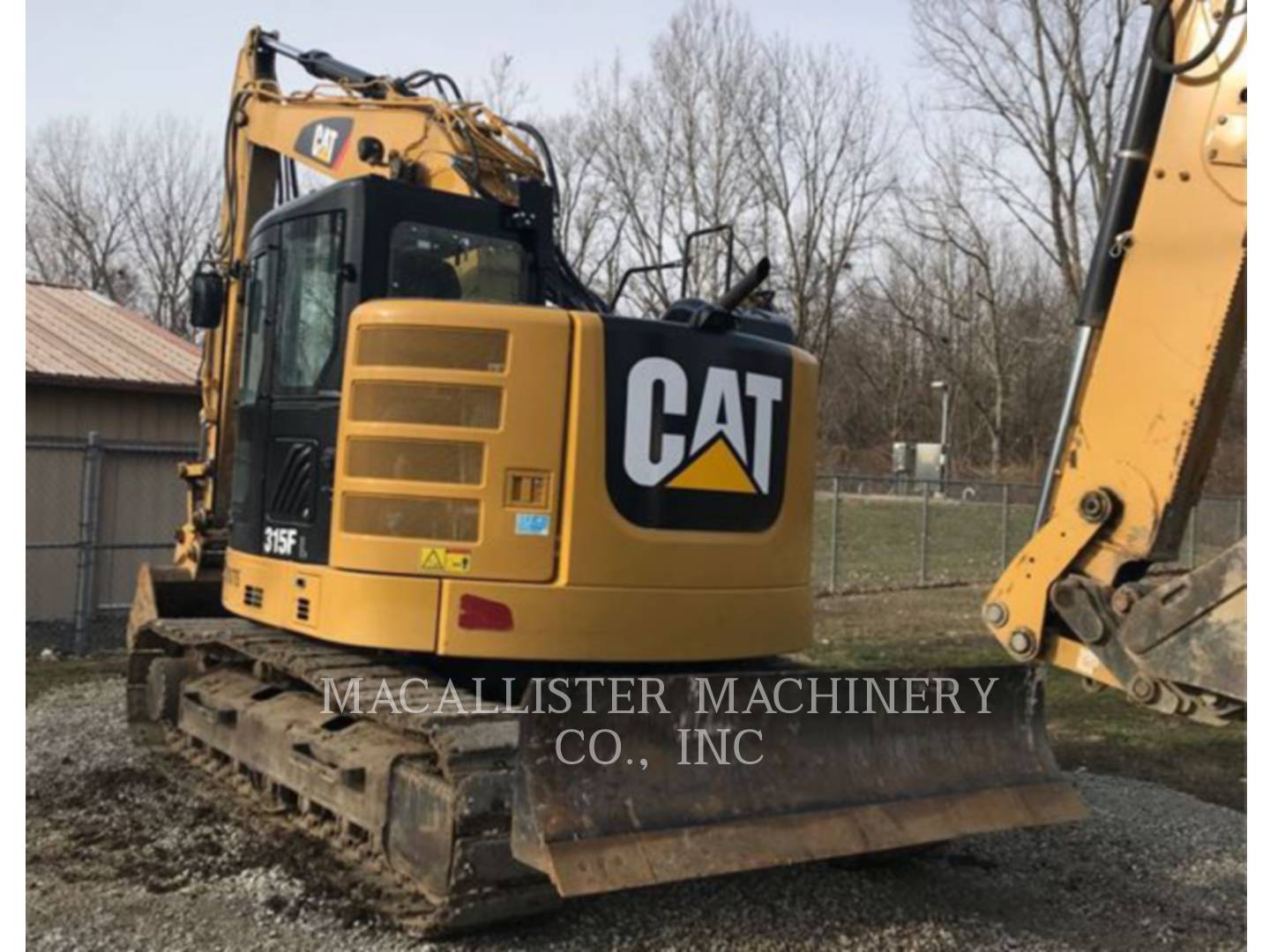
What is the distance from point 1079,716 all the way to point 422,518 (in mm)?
6347

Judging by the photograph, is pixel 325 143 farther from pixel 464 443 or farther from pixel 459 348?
pixel 464 443

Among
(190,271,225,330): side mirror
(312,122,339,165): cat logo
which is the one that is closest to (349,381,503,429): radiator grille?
(312,122,339,165): cat logo

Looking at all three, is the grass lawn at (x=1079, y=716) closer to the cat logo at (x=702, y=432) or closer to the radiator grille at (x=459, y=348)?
the cat logo at (x=702, y=432)

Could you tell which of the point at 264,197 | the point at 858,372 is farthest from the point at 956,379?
the point at 264,197

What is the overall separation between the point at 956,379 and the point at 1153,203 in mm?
50552

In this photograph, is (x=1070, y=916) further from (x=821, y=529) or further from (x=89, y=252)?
(x=89, y=252)

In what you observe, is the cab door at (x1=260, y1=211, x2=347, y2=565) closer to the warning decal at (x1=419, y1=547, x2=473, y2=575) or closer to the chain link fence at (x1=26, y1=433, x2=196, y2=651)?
the warning decal at (x1=419, y1=547, x2=473, y2=575)

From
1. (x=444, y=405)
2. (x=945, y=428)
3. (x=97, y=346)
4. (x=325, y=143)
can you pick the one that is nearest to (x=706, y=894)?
(x=444, y=405)

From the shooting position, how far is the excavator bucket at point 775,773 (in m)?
4.36

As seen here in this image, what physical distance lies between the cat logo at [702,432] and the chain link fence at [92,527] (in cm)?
819

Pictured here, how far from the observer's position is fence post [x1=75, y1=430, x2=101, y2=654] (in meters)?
11.5

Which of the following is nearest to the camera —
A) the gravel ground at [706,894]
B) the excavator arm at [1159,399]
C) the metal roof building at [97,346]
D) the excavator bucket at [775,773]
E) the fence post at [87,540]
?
the excavator arm at [1159,399]

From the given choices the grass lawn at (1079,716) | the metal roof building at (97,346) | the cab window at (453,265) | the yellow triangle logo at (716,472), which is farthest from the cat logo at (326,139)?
the metal roof building at (97,346)

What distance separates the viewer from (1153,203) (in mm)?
4371
